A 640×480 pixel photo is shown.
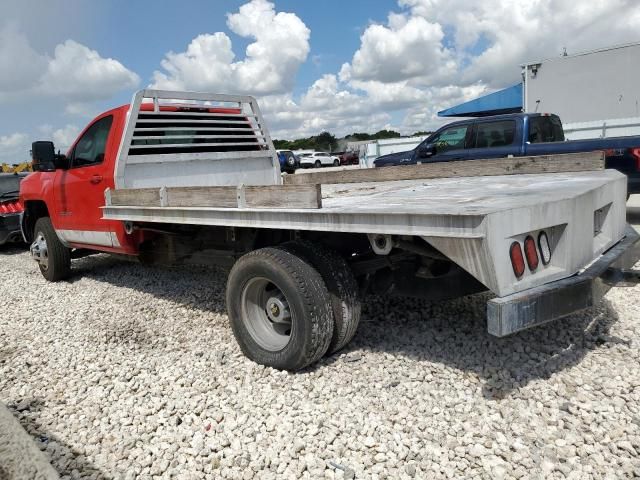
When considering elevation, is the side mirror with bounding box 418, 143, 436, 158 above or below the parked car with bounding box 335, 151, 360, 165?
above

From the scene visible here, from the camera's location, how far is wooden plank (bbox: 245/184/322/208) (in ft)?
9.66

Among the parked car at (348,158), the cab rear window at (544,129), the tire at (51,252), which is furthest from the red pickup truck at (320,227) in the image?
the parked car at (348,158)

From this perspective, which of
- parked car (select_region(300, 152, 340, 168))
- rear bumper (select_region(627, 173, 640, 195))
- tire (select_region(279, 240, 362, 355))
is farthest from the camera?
parked car (select_region(300, 152, 340, 168))

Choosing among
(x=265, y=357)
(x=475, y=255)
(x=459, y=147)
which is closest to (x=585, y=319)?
(x=475, y=255)

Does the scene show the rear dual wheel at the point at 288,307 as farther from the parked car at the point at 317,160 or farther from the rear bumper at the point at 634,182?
the parked car at the point at 317,160

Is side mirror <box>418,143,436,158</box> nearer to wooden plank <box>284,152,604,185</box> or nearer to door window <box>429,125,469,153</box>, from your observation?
door window <box>429,125,469,153</box>

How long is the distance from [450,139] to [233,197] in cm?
646

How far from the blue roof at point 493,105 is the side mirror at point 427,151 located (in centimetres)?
1640

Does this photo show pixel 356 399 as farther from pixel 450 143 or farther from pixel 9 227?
pixel 9 227

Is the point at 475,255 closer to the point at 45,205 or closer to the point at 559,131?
the point at 45,205

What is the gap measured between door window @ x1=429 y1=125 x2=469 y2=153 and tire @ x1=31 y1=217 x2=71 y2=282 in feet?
20.3

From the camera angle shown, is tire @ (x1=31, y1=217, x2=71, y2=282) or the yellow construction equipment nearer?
tire @ (x1=31, y1=217, x2=71, y2=282)

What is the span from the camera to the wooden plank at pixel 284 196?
2943mm

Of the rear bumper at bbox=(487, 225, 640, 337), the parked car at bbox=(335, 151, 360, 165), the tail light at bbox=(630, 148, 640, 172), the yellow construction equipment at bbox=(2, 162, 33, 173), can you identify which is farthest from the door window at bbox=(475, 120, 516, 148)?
the parked car at bbox=(335, 151, 360, 165)
